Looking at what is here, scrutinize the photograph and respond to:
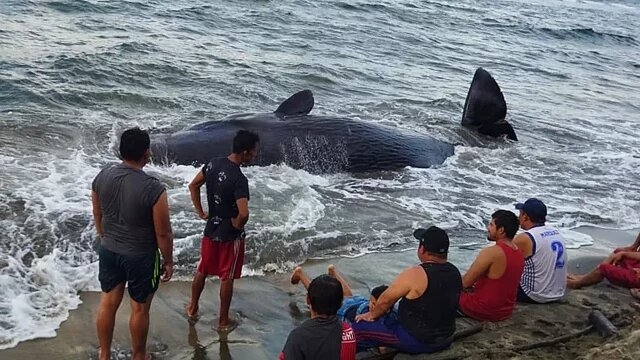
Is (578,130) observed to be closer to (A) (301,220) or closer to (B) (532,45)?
(A) (301,220)

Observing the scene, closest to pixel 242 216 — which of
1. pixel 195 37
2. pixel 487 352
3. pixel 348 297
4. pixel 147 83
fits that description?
pixel 348 297

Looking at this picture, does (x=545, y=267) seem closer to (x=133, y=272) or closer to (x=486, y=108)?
(x=133, y=272)

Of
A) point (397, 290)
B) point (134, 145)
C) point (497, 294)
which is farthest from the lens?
point (497, 294)

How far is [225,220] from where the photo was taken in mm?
6129

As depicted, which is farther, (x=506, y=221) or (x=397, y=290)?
(x=506, y=221)

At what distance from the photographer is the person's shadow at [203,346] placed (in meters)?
5.70

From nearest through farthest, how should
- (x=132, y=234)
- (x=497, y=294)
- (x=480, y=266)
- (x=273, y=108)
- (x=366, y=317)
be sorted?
(x=132, y=234) < (x=366, y=317) < (x=480, y=266) < (x=497, y=294) < (x=273, y=108)

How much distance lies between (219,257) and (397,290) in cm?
172

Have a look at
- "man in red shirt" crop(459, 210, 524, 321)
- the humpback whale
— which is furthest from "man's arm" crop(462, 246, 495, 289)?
the humpback whale

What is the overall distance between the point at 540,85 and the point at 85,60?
578 inches

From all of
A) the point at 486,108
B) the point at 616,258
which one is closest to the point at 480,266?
the point at 616,258

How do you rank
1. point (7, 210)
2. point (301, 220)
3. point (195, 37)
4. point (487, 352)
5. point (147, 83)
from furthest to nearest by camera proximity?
point (195, 37), point (147, 83), point (301, 220), point (7, 210), point (487, 352)

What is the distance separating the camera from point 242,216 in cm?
601

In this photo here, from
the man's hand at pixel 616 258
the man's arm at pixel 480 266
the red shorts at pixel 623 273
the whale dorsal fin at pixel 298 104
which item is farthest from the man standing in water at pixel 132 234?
the whale dorsal fin at pixel 298 104
